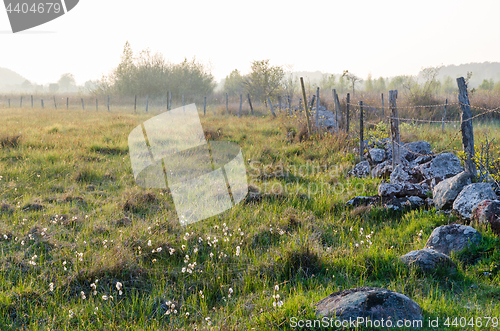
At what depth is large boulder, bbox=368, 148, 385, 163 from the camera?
799cm

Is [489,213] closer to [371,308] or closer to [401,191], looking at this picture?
[401,191]

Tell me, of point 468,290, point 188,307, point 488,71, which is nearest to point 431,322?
point 468,290

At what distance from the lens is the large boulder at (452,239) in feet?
12.1

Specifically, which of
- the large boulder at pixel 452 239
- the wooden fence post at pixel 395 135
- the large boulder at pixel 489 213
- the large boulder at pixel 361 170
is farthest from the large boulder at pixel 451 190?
the large boulder at pixel 361 170

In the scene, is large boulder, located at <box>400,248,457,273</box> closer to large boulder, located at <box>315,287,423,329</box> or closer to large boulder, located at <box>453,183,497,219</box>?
large boulder, located at <box>315,287,423,329</box>

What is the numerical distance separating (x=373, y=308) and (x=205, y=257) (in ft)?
6.83

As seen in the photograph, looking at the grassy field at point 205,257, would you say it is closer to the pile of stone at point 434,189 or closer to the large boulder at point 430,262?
the large boulder at point 430,262

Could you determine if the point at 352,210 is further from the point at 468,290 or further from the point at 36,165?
the point at 36,165

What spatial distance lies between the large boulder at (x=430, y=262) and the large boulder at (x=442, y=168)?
3041mm

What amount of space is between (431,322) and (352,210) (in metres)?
2.90

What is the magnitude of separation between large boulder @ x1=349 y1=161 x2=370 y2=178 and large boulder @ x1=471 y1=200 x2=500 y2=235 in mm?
3216

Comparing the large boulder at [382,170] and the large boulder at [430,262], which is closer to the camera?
the large boulder at [430,262]

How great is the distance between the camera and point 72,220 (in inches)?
184

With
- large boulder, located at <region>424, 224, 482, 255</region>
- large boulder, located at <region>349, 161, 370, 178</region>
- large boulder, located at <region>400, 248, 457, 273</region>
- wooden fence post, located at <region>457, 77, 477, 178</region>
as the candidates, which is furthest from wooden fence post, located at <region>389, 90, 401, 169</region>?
large boulder, located at <region>400, 248, 457, 273</region>
